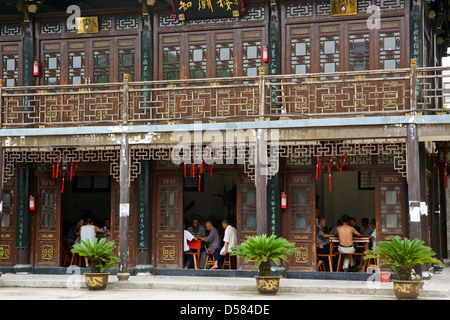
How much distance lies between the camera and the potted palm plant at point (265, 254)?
11.9 meters

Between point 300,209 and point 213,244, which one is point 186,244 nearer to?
point 213,244

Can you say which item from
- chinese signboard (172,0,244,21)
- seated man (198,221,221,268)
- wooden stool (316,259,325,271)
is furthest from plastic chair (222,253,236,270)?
chinese signboard (172,0,244,21)

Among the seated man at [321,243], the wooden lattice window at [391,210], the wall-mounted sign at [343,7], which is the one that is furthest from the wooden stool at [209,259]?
the wall-mounted sign at [343,7]

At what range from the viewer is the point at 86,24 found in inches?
598

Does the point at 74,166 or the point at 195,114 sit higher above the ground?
the point at 195,114

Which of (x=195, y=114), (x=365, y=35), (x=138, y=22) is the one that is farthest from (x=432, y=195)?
(x=138, y=22)

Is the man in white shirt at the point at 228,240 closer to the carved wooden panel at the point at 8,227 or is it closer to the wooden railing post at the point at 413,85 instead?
the carved wooden panel at the point at 8,227

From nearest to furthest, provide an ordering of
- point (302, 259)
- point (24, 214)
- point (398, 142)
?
point (398, 142) → point (302, 259) → point (24, 214)

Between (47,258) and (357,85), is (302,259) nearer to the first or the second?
(357,85)

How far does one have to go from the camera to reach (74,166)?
15273 millimetres

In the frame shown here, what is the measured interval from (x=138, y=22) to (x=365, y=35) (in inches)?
196

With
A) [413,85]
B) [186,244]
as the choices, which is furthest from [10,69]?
[413,85]

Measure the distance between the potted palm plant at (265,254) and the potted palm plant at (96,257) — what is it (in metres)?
2.51

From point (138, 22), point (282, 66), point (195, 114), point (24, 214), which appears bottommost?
point (24, 214)
